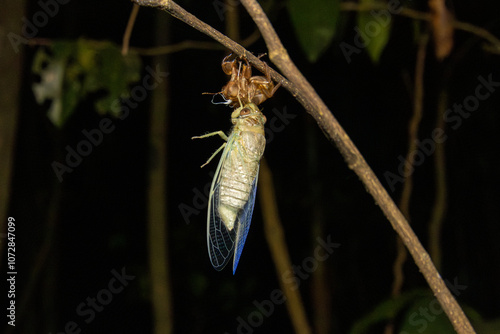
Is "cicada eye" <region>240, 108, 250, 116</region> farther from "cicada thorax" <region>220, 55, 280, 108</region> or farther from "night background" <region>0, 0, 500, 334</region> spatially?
"night background" <region>0, 0, 500, 334</region>

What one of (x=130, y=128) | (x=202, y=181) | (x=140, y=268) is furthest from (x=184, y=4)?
(x=140, y=268)

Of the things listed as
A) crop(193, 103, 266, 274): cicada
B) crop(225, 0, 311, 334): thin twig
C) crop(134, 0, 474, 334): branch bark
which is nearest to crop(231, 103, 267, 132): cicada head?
crop(193, 103, 266, 274): cicada

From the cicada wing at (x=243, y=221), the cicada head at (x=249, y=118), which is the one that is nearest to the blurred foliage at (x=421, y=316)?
the cicada wing at (x=243, y=221)

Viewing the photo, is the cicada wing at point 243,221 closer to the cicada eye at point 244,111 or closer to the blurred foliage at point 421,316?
the cicada eye at point 244,111

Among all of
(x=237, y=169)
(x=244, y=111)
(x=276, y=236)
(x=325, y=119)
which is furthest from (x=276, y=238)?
(x=325, y=119)

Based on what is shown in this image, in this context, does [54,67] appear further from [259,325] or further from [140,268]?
[259,325]

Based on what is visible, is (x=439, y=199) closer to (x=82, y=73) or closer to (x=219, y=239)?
(x=219, y=239)
